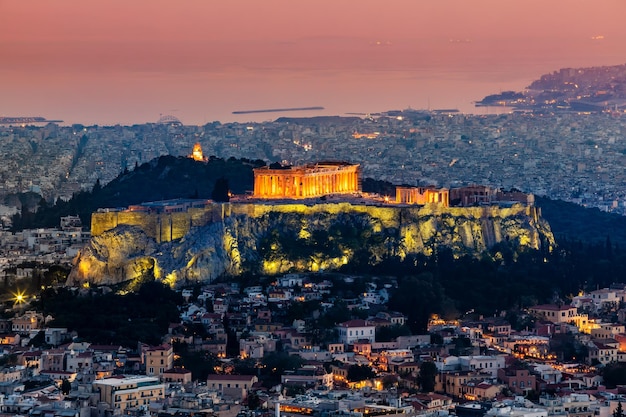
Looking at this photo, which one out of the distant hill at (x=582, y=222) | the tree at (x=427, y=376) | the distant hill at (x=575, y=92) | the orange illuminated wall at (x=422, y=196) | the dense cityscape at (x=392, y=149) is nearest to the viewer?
the tree at (x=427, y=376)

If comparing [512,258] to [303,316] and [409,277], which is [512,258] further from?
[303,316]

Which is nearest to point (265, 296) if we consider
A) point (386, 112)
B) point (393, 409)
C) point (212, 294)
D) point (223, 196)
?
point (212, 294)

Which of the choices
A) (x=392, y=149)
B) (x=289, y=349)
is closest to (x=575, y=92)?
(x=392, y=149)

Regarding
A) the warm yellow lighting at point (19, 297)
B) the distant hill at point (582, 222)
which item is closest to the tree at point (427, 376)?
the warm yellow lighting at point (19, 297)

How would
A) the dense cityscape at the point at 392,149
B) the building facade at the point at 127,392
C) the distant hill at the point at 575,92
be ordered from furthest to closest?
the distant hill at the point at 575,92 → the dense cityscape at the point at 392,149 → the building facade at the point at 127,392

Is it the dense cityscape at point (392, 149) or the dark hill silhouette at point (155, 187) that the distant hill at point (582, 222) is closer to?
the dense cityscape at point (392, 149)

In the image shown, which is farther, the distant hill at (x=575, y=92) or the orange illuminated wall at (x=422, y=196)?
the distant hill at (x=575, y=92)
